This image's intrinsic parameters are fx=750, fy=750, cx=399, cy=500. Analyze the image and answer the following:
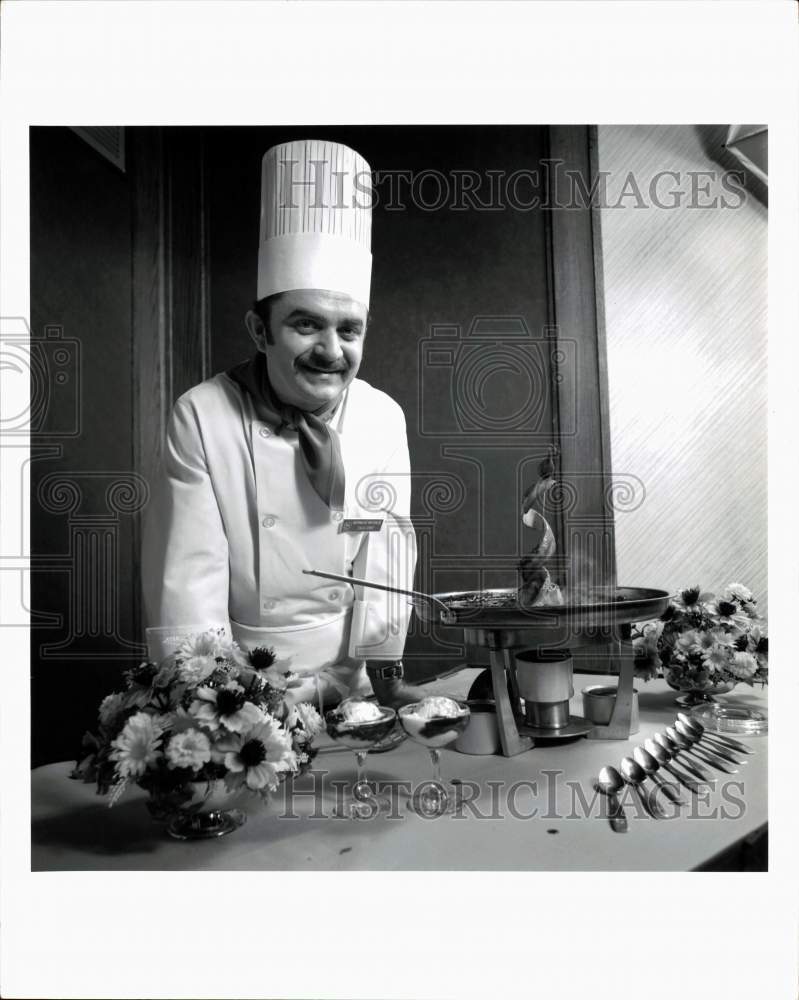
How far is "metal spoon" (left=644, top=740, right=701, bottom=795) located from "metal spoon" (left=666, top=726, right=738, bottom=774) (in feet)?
0.13

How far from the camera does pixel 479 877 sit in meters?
0.84

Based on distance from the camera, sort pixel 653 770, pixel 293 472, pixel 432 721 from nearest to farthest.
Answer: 1. pixel 432 721
2. pixel 653 770
3. pixel 293 472

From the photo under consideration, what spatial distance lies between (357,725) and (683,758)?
44 cm

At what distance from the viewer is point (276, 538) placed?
1105 mm

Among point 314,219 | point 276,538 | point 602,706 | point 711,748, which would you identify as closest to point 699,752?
point 711,748

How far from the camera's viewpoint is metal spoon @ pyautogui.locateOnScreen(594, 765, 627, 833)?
0.80 m

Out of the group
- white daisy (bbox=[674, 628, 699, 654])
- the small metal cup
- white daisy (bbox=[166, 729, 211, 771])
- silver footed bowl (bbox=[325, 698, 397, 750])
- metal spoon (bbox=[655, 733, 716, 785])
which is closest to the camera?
white daisy (bbox=[166, 729, 211, 771])

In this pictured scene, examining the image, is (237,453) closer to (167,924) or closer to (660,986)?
(167,924)

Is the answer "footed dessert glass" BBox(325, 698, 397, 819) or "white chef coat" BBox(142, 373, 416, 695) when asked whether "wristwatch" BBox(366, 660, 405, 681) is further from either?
"footed dessert glass" BBox(325, 698, 397, 819)

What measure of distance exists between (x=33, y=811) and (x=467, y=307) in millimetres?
921

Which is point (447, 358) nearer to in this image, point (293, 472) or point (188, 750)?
point (293, 472)

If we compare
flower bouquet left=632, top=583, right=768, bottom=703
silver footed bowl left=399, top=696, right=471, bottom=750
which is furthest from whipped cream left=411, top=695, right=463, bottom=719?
flower bouquet left=632, top=583, right=768, bottom=703

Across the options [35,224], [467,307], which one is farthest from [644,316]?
[35,224]

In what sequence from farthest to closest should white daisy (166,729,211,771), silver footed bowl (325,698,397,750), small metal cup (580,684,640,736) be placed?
small metal cup (580,684,640,736) < silver footed bowl (325,698,397,750) < white daisy (166,729,211,771)
